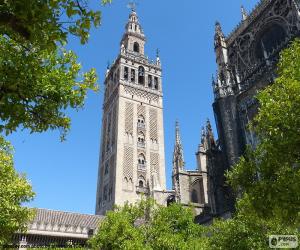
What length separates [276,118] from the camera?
30.5 ft

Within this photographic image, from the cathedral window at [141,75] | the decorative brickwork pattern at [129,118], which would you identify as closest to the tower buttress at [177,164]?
the decorative brickwork pattern at [129,118]

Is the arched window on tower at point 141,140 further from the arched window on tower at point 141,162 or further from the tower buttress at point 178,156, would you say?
the tower buttress at point 178,156

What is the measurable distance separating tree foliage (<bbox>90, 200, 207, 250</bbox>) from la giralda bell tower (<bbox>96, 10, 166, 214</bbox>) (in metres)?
17.6

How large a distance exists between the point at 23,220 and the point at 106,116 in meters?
42.3

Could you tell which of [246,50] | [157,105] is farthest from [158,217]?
[157,105]

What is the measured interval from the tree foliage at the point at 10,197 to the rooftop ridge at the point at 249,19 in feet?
87.5

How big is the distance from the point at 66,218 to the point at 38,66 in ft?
108

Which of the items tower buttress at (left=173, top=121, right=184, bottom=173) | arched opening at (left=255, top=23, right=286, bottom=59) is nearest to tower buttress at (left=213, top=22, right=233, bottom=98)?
arched opening at (left=255, top=23, right=286, bottom=59)

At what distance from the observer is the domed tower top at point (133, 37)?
62812mm

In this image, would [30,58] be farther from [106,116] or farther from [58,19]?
[106,116]

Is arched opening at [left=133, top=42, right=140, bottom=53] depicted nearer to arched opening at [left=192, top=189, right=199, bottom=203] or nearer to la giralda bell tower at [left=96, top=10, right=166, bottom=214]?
la giralda bell tower at [left=96, top=10, right=166, bottom=214]

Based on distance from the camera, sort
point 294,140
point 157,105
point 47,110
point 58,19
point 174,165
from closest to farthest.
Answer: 1. point 58,19
2. point 47,110
3. point 294,140
4. point 174,165
5. point 157,105

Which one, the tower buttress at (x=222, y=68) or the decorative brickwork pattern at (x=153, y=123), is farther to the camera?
the decorative brickwork pattern at (x=153, y=123)

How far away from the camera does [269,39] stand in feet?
107
